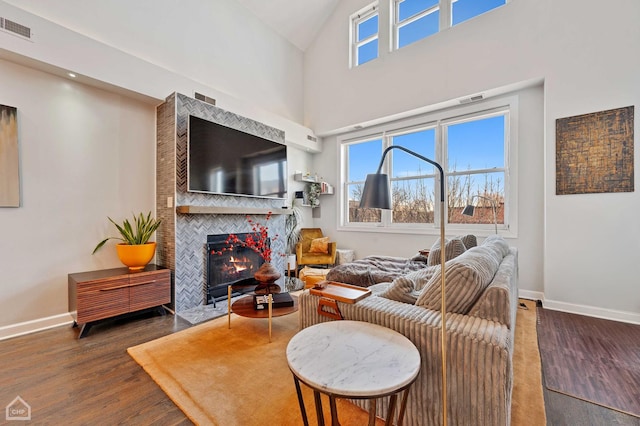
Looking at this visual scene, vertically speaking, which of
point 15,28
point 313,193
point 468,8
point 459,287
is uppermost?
point 468,8

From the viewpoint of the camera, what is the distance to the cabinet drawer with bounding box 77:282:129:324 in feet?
7.98

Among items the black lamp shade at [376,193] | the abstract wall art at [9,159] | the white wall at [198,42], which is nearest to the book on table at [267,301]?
the black lamp shade at [376,193]

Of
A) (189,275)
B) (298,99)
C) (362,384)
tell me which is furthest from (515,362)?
(298,99)

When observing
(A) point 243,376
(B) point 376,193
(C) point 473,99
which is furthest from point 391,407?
(C) point 473,99

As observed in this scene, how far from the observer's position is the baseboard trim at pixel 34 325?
95.5 inches

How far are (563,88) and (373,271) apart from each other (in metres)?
3.27

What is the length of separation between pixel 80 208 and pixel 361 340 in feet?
11.0

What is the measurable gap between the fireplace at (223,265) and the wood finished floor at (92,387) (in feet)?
3.34

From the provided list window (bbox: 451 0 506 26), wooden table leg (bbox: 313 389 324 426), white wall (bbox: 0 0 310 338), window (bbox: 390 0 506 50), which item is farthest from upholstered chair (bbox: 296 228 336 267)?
window (bbox: 451 0 506 26)

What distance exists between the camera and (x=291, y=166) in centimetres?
543

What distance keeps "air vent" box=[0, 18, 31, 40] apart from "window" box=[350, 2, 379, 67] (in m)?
4.59

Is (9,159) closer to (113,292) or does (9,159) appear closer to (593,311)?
(113,292)

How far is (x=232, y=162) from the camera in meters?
3.71

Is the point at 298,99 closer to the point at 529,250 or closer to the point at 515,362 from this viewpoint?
the point at 529,250
